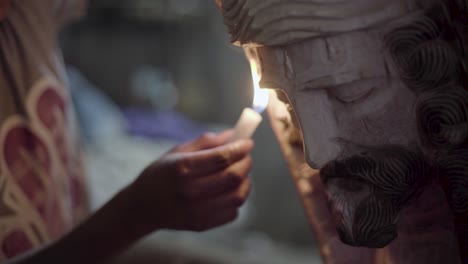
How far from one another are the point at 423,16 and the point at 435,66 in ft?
0.17

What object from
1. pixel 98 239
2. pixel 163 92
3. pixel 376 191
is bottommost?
pixel 163 92

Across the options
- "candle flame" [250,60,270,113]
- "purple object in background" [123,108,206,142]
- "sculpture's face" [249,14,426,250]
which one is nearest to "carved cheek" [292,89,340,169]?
"sculpture's face" [249,14,426,250]

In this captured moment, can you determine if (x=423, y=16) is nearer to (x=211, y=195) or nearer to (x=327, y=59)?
(x=327, y=59)

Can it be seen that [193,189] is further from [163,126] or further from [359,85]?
[163,126]

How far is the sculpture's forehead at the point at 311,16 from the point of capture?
0.58 m

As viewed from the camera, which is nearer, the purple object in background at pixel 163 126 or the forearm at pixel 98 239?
the forearm at pixel 98 239

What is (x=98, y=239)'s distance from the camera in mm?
837

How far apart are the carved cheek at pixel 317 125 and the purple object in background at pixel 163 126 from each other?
2413mm

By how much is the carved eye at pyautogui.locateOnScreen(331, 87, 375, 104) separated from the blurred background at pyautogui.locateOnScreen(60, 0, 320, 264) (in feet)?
6.26

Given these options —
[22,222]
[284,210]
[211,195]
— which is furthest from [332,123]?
[284,210]

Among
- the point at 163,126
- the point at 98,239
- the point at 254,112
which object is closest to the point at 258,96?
the point at 254,112

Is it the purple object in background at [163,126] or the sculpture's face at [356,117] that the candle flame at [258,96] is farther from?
the purple object in background at [163,126]

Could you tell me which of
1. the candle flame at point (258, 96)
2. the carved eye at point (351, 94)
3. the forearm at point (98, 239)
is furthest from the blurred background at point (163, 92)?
the carved eye at point (351, 94)

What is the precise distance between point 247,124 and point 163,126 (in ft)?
8.15
